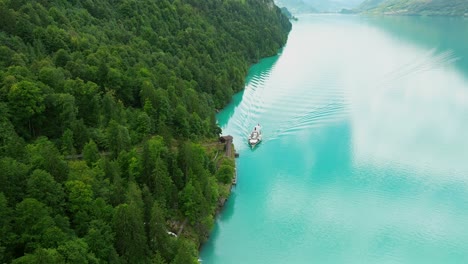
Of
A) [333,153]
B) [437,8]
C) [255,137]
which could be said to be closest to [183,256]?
[255,137]

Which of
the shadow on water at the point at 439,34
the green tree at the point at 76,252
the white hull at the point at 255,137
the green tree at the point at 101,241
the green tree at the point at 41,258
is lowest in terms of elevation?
the white hull at the point at 255,137

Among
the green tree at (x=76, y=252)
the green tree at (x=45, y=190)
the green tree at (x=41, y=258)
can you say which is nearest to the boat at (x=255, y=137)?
the green tree at (x=45, y=190)

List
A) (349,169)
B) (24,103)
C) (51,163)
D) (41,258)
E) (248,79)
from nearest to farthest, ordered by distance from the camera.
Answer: (41,258) < (51,163) < (24,103) < (349,169) < (248,79)

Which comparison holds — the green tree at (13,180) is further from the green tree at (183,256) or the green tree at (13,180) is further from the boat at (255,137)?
the boat at (255,137)

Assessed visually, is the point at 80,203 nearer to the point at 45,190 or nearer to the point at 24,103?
the point at 45,190

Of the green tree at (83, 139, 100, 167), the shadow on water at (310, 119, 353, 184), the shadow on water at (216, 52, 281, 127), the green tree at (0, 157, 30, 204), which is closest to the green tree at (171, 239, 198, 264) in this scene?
the green tree at (83, 139, 100, 167)
